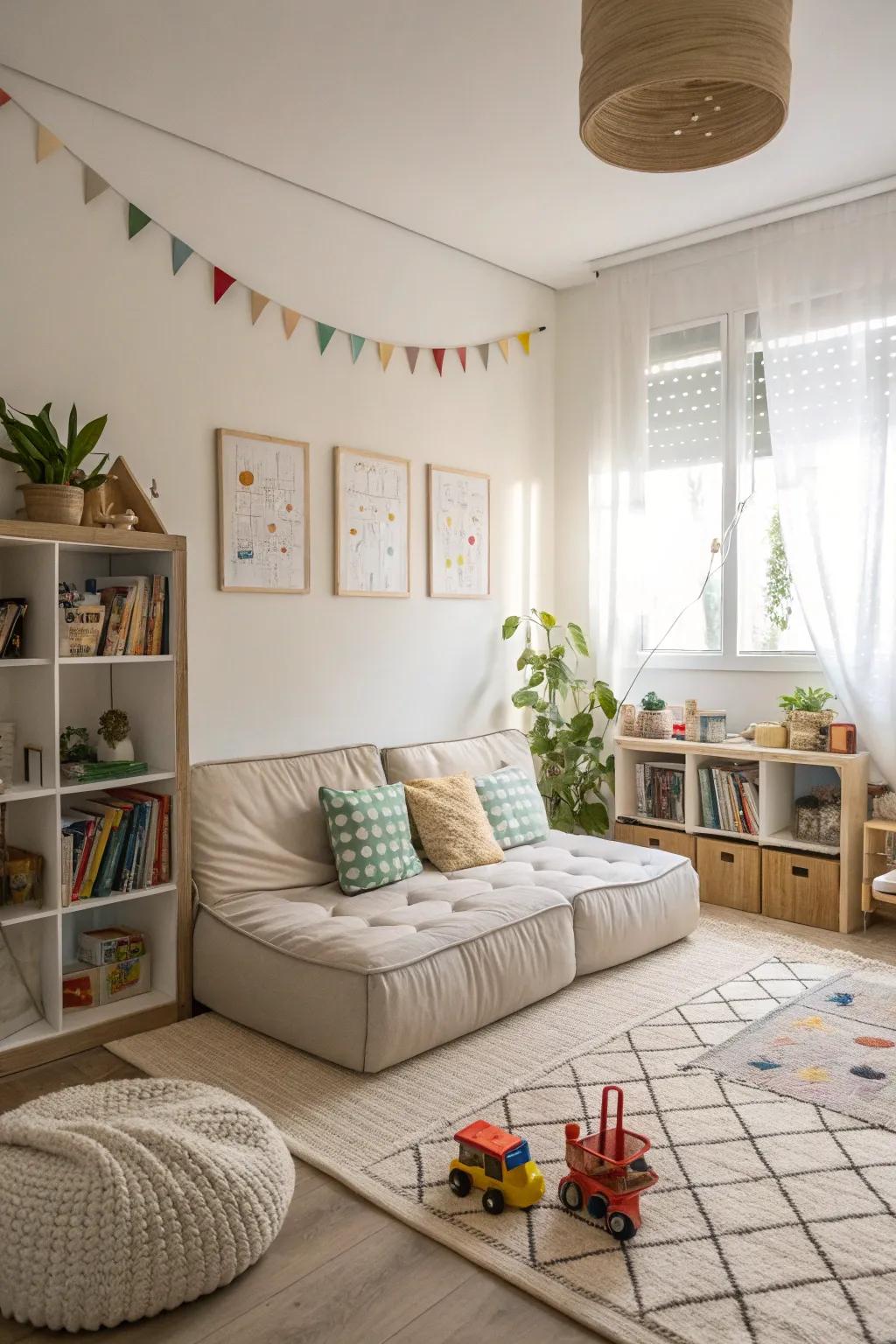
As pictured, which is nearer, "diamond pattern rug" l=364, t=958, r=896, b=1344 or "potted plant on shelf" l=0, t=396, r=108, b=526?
"diamond pattern rug" l=364, t=958, r=896, b=1344

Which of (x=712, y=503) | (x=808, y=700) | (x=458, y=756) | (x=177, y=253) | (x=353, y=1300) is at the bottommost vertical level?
(x=353, y=1300)

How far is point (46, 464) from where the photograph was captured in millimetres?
2803

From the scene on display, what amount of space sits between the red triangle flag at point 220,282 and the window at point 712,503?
2.04 meters

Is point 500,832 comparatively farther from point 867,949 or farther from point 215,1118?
point 215,1118

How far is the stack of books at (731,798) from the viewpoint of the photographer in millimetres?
4156

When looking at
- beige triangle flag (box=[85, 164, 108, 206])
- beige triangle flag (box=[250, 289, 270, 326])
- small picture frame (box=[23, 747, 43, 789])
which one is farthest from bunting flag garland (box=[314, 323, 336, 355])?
small picture frame (box=[23, 747, 43, 789])

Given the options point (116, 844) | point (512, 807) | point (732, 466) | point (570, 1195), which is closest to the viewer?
point (570, 1195)

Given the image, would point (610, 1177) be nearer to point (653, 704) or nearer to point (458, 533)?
point (653, 704)

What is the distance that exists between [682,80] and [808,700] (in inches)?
99.1

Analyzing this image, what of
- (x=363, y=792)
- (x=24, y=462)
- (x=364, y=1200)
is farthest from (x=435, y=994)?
(x=24, y=462)

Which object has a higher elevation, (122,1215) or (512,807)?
(512,807)

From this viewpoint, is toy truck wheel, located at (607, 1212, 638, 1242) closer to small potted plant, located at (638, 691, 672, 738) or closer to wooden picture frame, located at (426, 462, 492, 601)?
small potted plant, located at (638, 691, 672, 738)

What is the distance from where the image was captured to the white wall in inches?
122

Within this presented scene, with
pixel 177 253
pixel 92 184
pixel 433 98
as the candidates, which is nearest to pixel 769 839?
pixel 433 98
